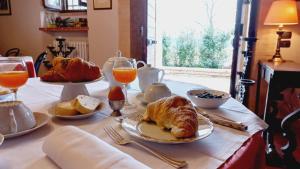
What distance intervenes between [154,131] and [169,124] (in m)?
0.05

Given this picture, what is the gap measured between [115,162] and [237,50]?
2.23 m

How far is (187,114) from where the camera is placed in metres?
0.62

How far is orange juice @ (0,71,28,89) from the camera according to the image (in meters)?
0.82

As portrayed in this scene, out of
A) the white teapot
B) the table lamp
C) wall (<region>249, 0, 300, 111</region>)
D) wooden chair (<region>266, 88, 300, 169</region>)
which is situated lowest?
wooden chair (<region>266, 88, 300, 169</region>)

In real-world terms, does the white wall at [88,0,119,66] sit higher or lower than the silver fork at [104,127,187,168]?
higher

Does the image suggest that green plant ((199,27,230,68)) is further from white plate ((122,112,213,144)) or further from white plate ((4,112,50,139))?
white plate ((4,112,50,139))

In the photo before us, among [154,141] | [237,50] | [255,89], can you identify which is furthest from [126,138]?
[255,89]

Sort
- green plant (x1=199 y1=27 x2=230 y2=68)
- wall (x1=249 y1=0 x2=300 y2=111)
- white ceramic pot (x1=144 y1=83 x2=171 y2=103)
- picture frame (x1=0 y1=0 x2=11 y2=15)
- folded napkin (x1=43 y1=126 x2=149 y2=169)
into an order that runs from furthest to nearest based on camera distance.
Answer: green plant (x1=199 y1=27 x2=230 y2=68), picture frame (x1=0 y1=0 x2=11 y2=15), wall (x1=249 y1=0 x2=300 y2=111), white ceramic pot (x1=144 y1=83 x2=171 y2=103), folded napkin (x1=43 y1=126 x2=149 y2=169)

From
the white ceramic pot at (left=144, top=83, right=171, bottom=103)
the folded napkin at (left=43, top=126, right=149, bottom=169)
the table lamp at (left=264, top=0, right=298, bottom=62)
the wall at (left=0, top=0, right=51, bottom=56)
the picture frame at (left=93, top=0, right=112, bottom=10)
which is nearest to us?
the folded napkin at (left=43, top=126, right=149, bottom=169)

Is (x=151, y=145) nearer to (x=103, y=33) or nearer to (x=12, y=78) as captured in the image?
(x=12, y=78)

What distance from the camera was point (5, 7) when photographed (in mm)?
4520

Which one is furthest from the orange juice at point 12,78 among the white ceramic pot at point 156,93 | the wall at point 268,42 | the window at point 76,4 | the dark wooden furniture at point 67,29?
the window at point 76,4

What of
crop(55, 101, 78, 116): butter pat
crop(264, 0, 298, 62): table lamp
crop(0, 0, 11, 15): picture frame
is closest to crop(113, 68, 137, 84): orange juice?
crop(55, 101, 78, 116): butter pat

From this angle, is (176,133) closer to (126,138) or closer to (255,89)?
(126,138)
